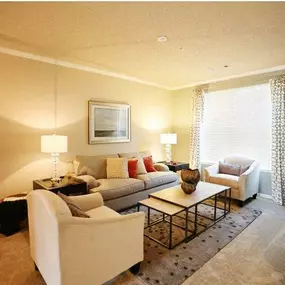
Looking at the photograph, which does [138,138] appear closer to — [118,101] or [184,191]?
[118,101]

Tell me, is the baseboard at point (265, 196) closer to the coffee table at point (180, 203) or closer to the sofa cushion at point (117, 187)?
the coffee table at point (180, 203)

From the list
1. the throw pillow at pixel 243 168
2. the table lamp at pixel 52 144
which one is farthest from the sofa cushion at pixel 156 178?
the table lamp at pixel 52 144

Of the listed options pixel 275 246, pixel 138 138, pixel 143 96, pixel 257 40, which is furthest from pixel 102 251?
pixel 143 96

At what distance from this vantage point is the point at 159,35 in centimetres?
261

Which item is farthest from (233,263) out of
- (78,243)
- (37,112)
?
(37,112)

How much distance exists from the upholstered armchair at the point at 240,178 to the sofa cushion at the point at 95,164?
210 cm

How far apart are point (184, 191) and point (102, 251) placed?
1.71 metres

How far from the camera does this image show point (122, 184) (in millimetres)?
3471

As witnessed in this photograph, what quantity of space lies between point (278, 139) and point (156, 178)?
244 centimetres

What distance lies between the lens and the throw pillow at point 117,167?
379cm

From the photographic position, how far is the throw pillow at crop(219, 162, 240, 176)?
429cm

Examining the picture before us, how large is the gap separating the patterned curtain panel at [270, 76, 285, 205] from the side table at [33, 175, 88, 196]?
3534 mm

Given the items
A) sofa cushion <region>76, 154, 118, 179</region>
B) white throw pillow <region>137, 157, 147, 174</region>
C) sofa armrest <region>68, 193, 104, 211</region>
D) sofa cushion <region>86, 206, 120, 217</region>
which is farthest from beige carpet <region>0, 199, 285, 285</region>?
white throw pillow <region>137, 157, 147, 174</region>

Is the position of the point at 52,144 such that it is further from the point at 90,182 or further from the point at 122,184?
the point at 122,184
